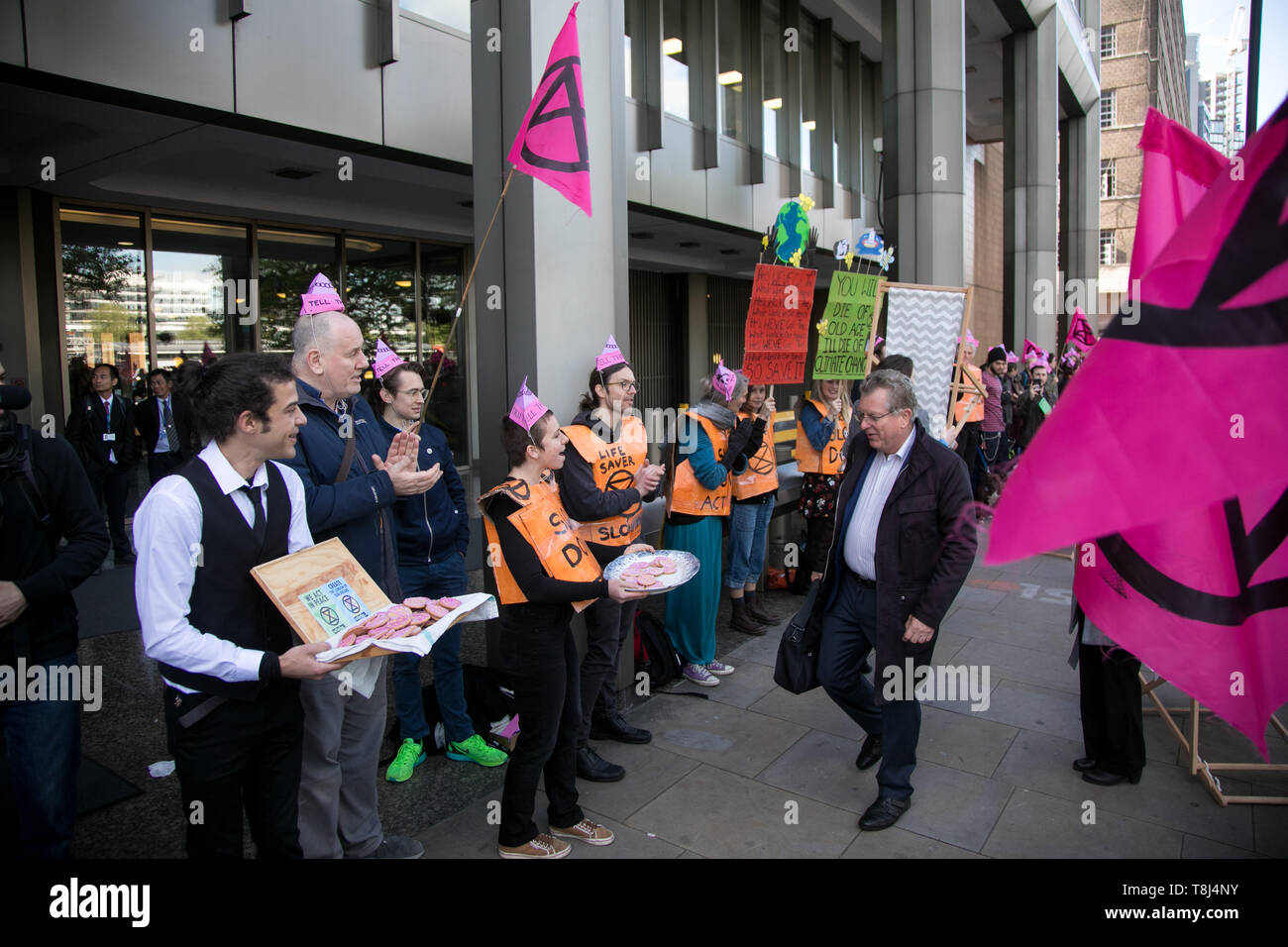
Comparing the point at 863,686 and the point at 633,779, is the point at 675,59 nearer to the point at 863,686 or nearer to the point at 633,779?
the point at 863,686

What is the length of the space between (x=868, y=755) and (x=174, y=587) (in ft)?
11.9

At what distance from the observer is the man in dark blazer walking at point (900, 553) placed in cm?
395

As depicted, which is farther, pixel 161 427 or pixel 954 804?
pixel 161 427

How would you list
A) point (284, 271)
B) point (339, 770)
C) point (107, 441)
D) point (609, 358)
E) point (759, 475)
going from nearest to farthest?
point (339, 770)
point (609, 358)
point (759, 475)
point (107, 441)
point (284, 271)

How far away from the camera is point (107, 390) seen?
9.51 m

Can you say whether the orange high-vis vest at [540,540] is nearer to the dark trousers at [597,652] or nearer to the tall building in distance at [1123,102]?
the dark trousers at [597,652]

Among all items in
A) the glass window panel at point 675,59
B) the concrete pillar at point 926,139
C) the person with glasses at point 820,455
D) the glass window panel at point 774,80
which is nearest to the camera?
the person with glasses at point 820,455

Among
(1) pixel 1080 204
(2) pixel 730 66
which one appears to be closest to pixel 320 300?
(2) pixel 730 66

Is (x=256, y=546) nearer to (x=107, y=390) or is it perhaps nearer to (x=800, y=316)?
(x=800, y=316)

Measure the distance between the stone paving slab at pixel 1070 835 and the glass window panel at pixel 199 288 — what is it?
1102 centimetres

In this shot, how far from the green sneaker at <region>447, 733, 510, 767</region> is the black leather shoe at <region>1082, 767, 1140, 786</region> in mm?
3139

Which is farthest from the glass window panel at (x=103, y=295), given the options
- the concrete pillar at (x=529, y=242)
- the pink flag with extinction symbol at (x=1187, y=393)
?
the pink flag with extinction symbol at (x=1187, y=393)

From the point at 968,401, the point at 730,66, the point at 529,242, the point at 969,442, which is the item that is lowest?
the point at 969,442

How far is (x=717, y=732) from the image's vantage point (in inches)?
201
